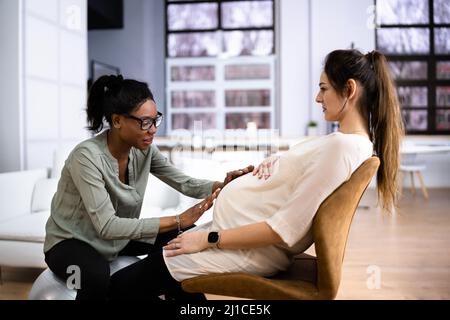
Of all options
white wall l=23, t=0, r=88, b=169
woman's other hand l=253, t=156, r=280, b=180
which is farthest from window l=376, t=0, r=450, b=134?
woman's other hand l=253, t=156, r=280, b=180

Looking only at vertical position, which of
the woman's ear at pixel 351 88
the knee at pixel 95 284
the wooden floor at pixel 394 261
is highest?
the woman's ear at pixel 351 88

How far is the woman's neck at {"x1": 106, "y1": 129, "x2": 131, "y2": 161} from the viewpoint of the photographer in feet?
4.52

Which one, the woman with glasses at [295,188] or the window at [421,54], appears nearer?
the woman with glasses at [295,188]

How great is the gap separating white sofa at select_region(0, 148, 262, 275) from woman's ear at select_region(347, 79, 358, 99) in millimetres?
1509

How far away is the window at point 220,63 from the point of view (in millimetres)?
8133

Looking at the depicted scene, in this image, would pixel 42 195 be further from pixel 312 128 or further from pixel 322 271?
pixel 312 128

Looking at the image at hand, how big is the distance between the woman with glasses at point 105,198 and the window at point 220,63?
6.79m

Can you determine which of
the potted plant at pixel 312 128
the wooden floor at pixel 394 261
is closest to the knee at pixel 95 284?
the wooden floor at pixel 394 261

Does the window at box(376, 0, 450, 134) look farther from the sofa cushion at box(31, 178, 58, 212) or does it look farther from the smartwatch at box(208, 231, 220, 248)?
the smartwatch at box(208, 231, 220, 248)

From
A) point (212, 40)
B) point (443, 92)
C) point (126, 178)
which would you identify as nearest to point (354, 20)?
point (443, 92)

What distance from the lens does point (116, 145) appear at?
54.6 inches

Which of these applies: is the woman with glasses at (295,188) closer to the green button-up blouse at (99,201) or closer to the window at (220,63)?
the green button-up blouse at (99,201)

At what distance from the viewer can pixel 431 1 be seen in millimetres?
7551

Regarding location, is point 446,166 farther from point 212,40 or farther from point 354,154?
point 354,154
